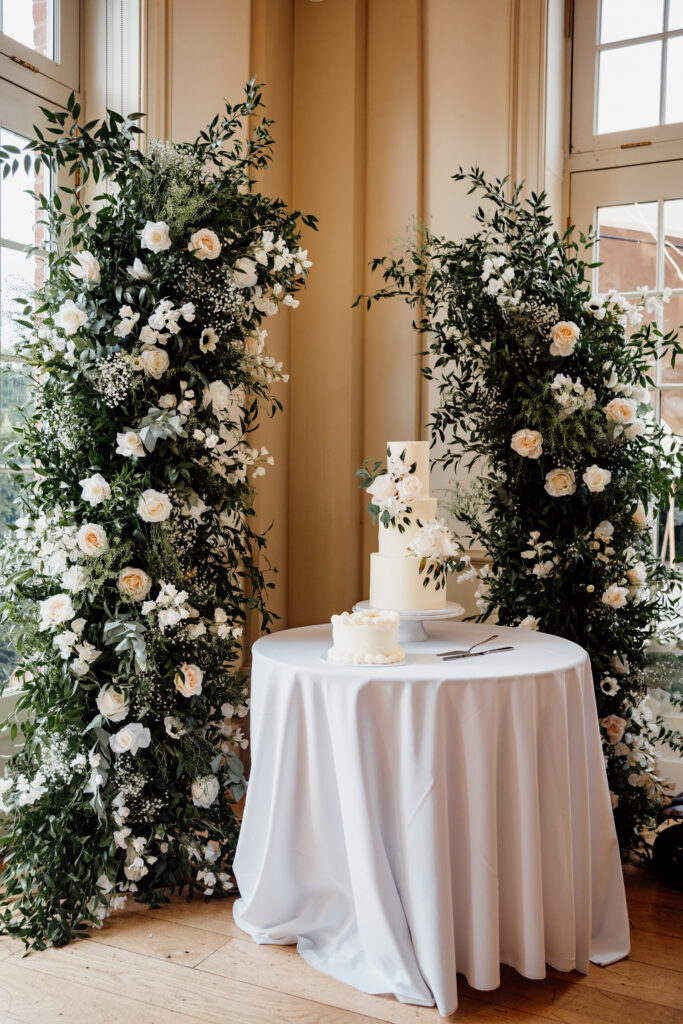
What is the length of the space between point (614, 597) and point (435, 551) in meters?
0.78

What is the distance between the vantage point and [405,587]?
2516mm

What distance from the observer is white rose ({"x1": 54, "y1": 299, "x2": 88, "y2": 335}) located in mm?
2428

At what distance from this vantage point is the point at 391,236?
3.89 m

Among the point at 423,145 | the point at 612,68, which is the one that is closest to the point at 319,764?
the point at 423,145

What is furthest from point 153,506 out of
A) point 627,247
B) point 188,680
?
point 627,247

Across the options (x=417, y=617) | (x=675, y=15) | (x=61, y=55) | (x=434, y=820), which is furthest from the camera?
(x=675, y=15)

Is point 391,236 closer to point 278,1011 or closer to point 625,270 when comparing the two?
point 625,270

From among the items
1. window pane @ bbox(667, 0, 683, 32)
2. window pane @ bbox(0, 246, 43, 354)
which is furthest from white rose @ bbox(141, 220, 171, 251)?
window pane @ bbox(667, 0, 683, 32)

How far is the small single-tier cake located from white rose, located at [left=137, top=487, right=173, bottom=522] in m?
0.56

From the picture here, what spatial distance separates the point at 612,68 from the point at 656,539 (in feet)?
6.46

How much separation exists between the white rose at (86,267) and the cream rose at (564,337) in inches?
55.8

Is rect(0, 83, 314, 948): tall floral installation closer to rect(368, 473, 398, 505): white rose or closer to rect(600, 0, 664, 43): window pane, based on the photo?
rect(368, 473, 398, 505): white rose

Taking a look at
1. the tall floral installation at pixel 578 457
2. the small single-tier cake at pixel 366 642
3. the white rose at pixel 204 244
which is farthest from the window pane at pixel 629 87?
the small single-tier cake at pixel 366 642

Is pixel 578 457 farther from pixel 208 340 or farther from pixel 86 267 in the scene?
pixel 86 267
